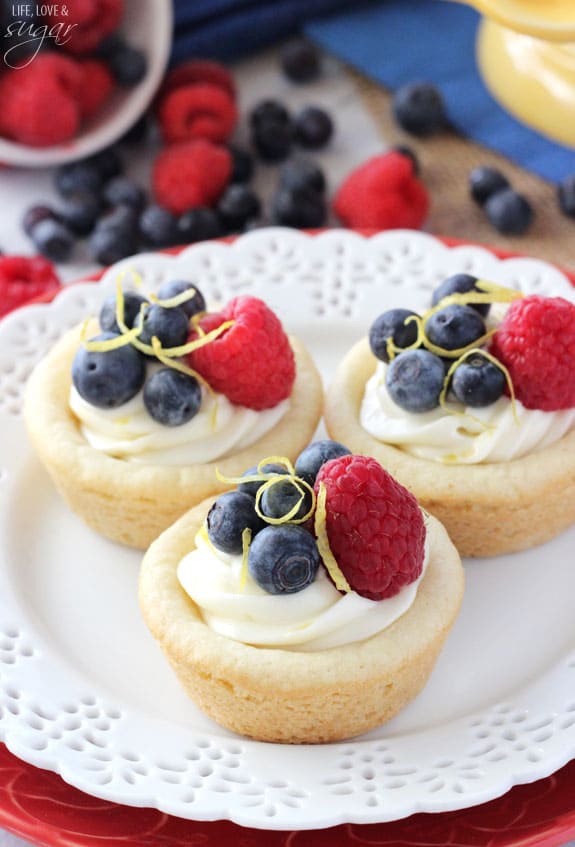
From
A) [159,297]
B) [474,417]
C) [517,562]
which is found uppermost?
[159,297]

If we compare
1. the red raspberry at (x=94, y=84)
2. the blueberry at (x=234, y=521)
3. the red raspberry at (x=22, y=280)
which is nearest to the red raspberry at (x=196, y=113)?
the red raspberry at (x=94, y=84)

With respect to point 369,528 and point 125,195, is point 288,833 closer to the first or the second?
point 369,528

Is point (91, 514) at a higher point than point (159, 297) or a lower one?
lower

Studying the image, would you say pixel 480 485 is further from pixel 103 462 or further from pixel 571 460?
pixel 103 462

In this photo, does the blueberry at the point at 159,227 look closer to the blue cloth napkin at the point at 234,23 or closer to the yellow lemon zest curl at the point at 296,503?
the blue cloth napkin at the point at 234,23

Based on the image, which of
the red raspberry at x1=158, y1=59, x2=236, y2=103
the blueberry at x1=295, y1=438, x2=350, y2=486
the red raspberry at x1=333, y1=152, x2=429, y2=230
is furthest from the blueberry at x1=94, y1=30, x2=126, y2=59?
the blueberry at x1=295, y1=438, x2=350, y2=486

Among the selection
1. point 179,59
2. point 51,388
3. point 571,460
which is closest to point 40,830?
point 51,388

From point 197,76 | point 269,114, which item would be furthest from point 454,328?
point 197,76
